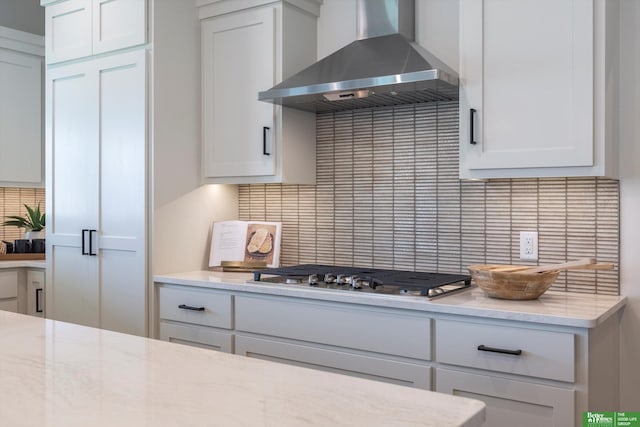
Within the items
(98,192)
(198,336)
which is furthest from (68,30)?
(198,336)

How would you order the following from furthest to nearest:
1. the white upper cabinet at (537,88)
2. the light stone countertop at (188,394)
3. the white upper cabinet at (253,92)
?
the white upper cabinet at (253,92) → the white upper cabinet at (537,88) → the light stone countertop at (188,394)

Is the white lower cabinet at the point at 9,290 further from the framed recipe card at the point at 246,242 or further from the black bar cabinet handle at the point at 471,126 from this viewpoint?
the black bar cabinet handle at the point at 471,126

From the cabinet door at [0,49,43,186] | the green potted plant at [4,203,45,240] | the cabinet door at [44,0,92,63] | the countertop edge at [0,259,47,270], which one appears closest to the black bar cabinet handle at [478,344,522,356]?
the cabinet door at [44,0,92,63]

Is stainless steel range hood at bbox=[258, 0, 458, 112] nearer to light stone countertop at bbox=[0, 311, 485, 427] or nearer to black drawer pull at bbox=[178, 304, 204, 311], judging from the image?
black drawer pull at bbox=[178, 304, 204, 311]

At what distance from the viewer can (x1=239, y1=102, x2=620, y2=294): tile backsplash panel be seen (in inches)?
99.0

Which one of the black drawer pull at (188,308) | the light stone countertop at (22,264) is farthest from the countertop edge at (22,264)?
the black drawer pull at (188,308)

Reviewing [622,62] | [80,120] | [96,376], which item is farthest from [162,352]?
[80,120]

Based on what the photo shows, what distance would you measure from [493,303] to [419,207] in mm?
834

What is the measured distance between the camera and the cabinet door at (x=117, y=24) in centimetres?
306

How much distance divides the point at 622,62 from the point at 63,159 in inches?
109

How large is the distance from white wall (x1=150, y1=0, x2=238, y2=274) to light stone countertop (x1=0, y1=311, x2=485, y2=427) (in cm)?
165

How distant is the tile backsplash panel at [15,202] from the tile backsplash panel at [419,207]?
2.08m

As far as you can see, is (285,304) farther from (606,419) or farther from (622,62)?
(622,62)

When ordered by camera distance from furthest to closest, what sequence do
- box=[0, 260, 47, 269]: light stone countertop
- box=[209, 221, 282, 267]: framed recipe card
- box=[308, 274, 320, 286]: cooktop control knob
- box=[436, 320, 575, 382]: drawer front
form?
box=[0, 260, 47, 269]: light stone countertop < box=[209, 221, 282, 267]: framed recipe card < box=[308, 274, 320, 286]: cooktop control knob < box=[436, 320, 575, 382]: drawer front
